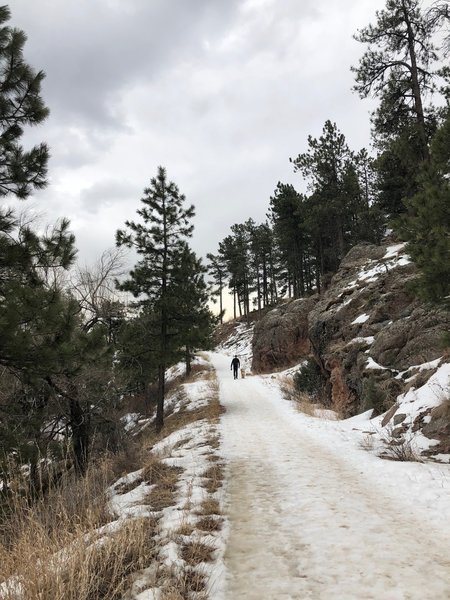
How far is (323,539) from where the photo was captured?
4301 millimetres

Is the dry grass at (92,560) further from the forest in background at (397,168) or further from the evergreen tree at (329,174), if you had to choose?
the evergreen tree at (329,174)

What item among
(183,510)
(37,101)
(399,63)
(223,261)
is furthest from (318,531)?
(223,261)

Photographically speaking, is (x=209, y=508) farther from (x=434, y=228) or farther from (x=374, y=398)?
(x=374, y=398)

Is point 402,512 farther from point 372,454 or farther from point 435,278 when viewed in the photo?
point 435,278

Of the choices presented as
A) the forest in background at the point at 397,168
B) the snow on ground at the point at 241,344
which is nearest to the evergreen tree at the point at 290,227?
the forest in background at the point at 397,168

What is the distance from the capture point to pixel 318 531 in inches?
178

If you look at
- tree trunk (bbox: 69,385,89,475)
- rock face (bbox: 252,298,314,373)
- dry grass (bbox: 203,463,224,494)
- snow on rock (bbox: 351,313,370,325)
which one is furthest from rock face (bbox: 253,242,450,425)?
tree trunk (bbox: 69,385,89,475)

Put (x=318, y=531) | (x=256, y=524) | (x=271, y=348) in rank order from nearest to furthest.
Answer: (x=318, y=531) < (x=256, y=524) < (x=271, y=348)

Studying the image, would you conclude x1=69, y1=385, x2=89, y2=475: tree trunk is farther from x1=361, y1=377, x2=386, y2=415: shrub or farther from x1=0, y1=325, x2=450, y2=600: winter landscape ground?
x1=361, y1=377, x2=386, y2=415: shrub

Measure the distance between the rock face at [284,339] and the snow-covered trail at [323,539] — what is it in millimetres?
20618

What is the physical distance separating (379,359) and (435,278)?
6.38 meters

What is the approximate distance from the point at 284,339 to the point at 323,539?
82.2 feet

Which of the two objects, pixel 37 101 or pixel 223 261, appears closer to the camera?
pixel 37 101

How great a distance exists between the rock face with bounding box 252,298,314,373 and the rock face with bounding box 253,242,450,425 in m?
5.94
